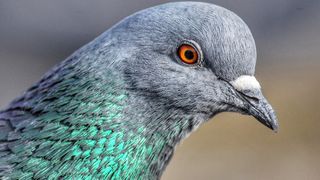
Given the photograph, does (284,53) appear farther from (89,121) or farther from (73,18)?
(89,121)

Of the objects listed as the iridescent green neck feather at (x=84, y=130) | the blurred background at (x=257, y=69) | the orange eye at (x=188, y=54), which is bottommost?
the iridescent green neck feather at (x=84, y=130)

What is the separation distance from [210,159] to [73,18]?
2.90 meters

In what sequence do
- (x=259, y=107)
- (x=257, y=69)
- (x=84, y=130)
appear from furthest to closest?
(x=257, y=69) < (x=259, y=107) < (x=84, y=130)

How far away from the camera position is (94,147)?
4.46 metres

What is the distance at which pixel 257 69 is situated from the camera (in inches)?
420

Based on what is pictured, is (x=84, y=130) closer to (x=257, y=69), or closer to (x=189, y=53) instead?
(x=189, y=53)

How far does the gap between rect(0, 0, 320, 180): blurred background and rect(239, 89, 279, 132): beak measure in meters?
4.99

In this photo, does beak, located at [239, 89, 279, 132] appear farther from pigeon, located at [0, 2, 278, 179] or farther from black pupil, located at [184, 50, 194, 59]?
black pupil, located at [184, 50, 194, 59]

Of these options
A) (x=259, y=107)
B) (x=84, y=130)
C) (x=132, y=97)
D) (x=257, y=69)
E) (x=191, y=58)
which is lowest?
(x=84, y=130)

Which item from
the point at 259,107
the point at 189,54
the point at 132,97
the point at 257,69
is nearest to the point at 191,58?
the point at 189,54

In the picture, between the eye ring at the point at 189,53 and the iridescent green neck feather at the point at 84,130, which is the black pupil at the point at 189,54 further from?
the iridescent green neck feather at the point at 84,130

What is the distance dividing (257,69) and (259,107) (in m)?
6.00

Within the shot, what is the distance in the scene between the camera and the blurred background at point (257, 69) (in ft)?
32.7

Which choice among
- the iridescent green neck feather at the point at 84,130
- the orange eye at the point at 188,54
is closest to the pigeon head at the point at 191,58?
the orange eye at the point at 188,54
